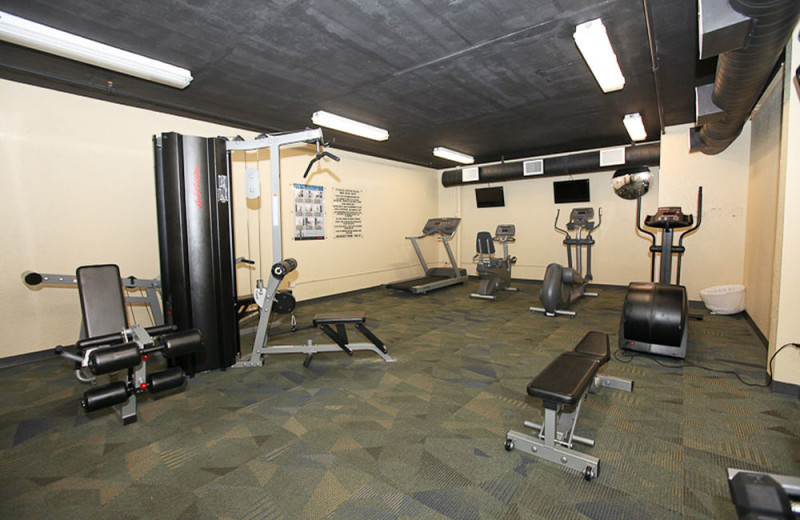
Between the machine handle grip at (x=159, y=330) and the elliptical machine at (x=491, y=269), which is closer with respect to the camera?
the machine handle grip at (x=159, y=330)

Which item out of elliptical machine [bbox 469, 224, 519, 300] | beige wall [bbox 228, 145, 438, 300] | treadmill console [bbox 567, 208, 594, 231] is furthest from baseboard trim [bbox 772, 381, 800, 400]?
beige wall [bbox 228, 145, 438, 300]

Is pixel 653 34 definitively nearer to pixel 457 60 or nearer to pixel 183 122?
pixel 457 60

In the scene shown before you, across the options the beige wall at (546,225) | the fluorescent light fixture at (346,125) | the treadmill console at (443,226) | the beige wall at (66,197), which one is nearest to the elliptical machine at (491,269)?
the treadmill console at (443,226)

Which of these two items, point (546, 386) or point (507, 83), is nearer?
point (546, 386)

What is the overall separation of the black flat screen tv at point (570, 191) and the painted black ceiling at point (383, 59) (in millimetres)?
1972

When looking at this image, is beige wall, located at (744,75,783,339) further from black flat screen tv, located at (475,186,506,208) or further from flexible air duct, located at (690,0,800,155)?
black flat screen tv, located at (475,186,506,208)

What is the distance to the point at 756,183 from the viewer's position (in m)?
4.51

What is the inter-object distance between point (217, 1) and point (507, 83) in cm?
271

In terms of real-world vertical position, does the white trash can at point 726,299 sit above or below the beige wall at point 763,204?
below

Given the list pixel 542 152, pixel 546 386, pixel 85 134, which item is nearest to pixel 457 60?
pixel 546 386

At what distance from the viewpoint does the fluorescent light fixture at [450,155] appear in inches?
266

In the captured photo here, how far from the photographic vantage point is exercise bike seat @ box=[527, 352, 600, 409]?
6.16 ft

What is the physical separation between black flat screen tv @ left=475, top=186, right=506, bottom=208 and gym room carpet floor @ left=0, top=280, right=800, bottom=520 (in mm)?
5213

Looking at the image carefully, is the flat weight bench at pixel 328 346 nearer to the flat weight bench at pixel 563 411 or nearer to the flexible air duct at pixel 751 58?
the flat weight bench at pixel 563 411
